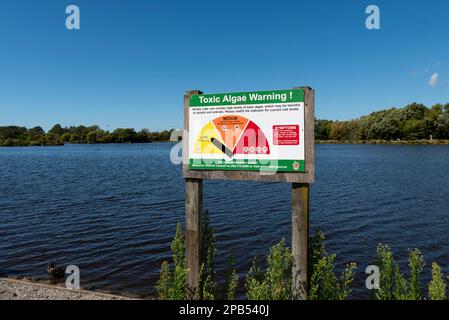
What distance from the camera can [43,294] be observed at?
24.3ft

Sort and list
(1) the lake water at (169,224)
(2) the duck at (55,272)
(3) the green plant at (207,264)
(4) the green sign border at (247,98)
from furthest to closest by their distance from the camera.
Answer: (1) the lake water at (169,224) < (2) the duck at (55,272) < (3) the green plant at (207,264) < (4) the green sign border at (247,98)

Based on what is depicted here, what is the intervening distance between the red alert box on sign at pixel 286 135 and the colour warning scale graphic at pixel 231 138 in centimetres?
20

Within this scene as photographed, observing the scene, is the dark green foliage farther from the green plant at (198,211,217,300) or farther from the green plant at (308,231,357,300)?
the green plant at (198,211,217,300)

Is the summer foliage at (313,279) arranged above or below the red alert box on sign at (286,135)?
below

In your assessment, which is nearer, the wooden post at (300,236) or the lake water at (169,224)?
the wooden post at (300,236)

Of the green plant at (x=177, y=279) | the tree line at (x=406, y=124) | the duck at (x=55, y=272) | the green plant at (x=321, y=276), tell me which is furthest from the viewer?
the tree line at (x=406, y=124)

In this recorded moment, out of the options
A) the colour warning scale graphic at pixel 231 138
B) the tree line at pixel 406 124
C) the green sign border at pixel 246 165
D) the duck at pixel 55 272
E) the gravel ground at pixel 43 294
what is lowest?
the duck at pixel 55 272

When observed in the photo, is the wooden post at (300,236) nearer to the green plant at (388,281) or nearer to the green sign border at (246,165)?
the green sign border at (246,165)

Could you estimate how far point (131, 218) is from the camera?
1906 centimetres

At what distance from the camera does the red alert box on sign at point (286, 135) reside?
207 inches

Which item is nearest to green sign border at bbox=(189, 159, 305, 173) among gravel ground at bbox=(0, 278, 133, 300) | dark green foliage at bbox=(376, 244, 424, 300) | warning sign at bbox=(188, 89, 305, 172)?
warning sign at bbox=(188, 89, 305, 172)

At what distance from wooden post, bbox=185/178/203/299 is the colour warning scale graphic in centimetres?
75

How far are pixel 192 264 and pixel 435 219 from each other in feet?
60.6

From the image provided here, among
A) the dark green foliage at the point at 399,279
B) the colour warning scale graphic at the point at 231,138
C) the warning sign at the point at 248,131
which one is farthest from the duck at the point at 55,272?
the dark green foliage at the point at 399,279
